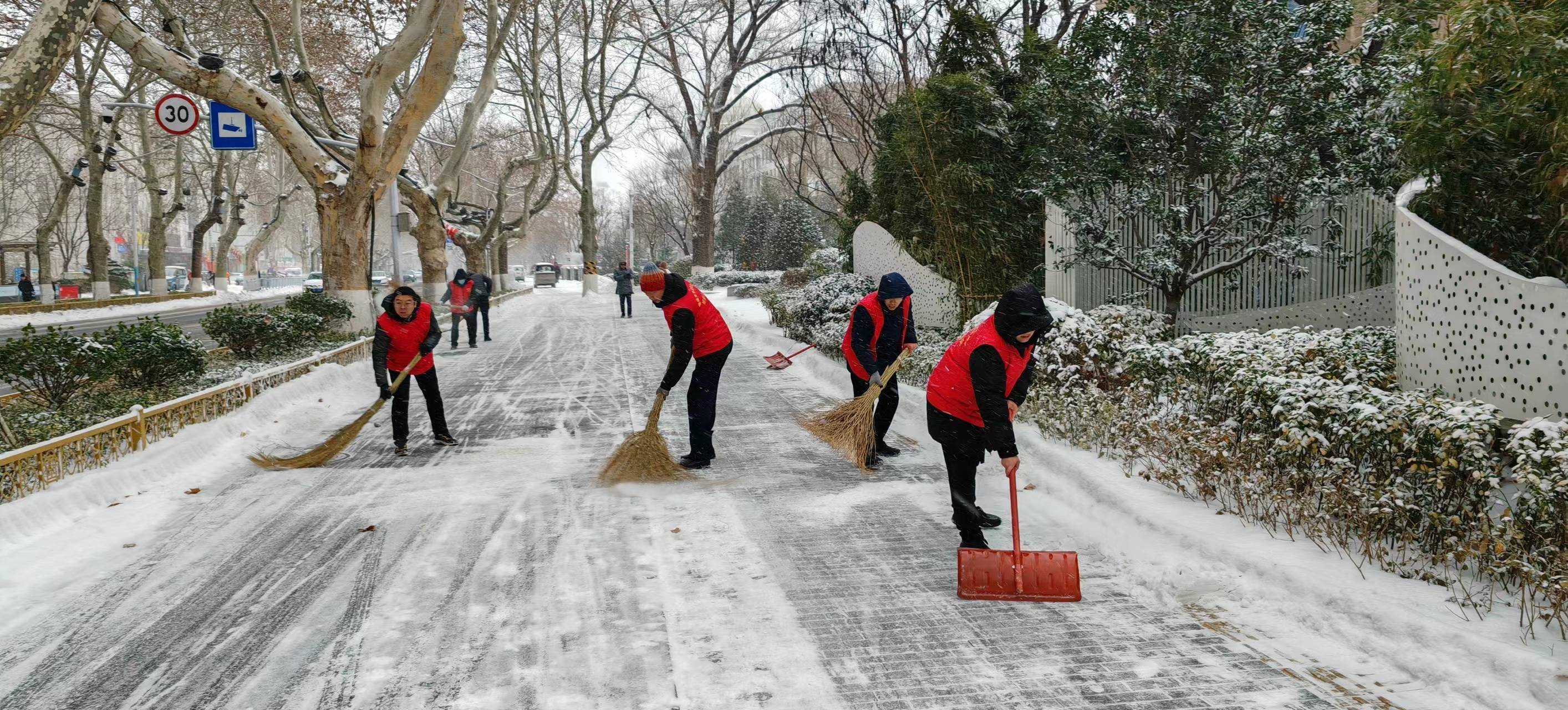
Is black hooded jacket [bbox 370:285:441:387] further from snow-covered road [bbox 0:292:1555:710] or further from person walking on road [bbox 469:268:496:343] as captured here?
person walking on road [bbox 469:268:496:343]

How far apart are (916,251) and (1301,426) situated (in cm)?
1211

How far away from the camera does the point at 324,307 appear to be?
1564 centimetres

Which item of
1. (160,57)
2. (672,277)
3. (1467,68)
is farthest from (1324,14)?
(160,57)

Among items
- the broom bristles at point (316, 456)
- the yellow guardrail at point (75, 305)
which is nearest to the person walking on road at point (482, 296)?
the broom bristles at point (316, 456)

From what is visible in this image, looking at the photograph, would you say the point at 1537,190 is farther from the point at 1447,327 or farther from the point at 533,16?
the point at 533,16

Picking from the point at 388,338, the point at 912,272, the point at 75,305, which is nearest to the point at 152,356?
the point at 388,338

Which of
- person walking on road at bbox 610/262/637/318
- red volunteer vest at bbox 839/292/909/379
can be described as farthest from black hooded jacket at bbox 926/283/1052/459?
person walking on road at bbox 610/262/637/318

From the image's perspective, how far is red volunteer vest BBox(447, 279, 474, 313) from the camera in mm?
17438

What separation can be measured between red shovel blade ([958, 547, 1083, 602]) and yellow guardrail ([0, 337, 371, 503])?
222 inches

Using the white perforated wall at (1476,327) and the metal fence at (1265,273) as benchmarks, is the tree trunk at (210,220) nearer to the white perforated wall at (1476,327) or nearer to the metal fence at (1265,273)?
the metal fence at (1265,273)

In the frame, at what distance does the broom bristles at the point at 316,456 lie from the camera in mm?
7738

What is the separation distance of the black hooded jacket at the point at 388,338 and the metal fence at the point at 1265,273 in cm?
673

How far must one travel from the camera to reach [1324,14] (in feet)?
31.1

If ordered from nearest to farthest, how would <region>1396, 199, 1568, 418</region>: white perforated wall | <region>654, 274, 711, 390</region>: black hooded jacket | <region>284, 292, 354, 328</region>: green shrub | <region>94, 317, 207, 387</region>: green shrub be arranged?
<region>1396, 199, 1568, 418</region>: white perforated wall, <region>654, 274, 711, 390</region>: black hooded jacket, <region>94, 317, 207, 387</region>: green shrub, <region>284, 292, 354, 328</region>: green shrub
